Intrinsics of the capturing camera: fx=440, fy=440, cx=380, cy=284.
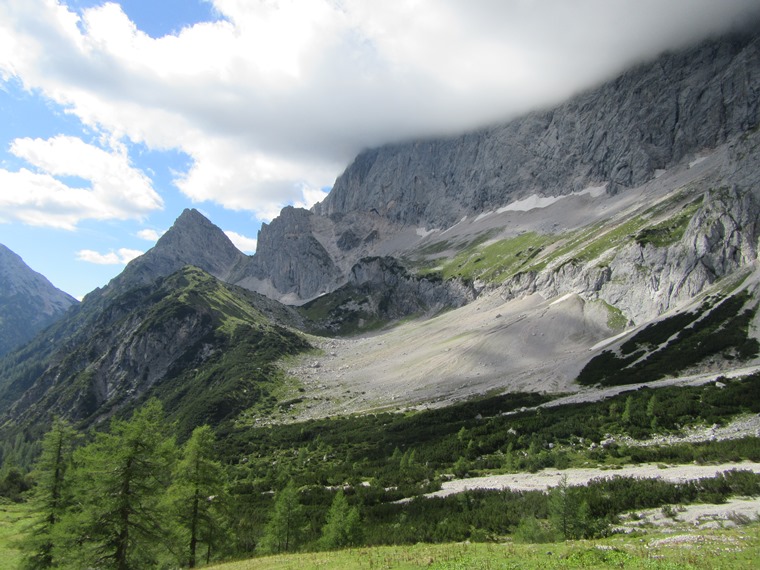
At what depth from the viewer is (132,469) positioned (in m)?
24.2

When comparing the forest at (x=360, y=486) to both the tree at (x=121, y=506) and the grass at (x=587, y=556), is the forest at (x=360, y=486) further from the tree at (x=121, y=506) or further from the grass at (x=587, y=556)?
the grass at (x=587, y=556)

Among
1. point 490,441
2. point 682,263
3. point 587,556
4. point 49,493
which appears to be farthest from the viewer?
point 682,263

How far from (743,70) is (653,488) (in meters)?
245

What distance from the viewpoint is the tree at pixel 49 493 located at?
28828 millimetres

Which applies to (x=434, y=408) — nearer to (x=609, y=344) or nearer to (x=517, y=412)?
(x=517, y=412)

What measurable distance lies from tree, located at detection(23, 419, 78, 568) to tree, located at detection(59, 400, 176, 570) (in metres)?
7.42

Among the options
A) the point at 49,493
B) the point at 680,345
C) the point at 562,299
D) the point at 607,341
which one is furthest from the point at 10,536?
the point at 562,299

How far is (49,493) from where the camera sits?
31281mm

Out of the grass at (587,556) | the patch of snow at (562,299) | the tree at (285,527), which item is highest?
the patch of snow at (562,299)

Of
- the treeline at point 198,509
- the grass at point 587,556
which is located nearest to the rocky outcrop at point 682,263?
the treeline at point 198,509

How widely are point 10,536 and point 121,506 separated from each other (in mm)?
26247

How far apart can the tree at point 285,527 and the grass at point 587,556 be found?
41.3ft

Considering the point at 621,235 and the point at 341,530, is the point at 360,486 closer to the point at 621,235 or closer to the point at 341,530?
the point at 341,530

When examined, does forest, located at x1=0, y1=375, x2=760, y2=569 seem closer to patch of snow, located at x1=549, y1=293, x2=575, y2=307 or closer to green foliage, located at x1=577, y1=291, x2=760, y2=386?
green foliage, located at x1=577, y1=291, x2=760, y2=386
